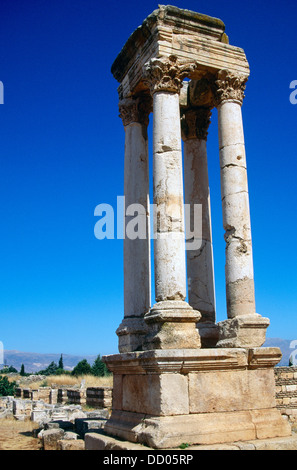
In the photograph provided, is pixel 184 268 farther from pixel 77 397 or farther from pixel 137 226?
pixel 77 397

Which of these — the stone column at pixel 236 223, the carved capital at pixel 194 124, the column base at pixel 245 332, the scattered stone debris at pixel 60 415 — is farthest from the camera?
the carved capital at pixel 194 124

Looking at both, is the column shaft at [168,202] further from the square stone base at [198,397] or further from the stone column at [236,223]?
the square stone base at [198,397]

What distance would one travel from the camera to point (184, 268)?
9.65 metres

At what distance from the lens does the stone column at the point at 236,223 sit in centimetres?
980

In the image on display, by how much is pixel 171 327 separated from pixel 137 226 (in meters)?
3.32

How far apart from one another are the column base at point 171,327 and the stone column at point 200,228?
7.43 feet

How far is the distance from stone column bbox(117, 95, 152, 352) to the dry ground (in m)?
4.54

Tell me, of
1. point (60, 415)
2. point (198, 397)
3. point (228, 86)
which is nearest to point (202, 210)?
point (228, 86)

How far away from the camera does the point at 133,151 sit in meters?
12.1

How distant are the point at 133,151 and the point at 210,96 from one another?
273 cm

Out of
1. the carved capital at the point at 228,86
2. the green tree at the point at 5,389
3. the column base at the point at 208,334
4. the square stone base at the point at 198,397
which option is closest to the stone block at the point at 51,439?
the square stone base at the point at 198,397

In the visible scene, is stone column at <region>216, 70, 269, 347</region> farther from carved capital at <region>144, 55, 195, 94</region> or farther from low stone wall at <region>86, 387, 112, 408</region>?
low stone wall at <region>86, 387, 112, 408</region>
